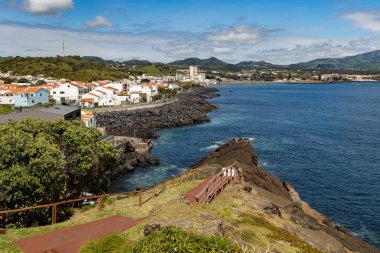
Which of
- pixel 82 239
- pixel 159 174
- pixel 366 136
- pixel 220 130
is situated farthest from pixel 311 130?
pixel 82 239

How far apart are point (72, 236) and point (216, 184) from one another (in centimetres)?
1083

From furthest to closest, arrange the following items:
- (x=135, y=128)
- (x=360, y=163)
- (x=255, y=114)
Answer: (x=255, y=114) → (x=135, y=128) → (x=360, y=163)

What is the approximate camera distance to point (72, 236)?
50.2 feet

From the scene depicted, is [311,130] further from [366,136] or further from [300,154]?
[300,154]

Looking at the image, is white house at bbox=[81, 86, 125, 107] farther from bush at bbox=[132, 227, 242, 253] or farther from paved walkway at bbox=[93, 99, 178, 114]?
bush at bbox=[132, 227, 242, 253]

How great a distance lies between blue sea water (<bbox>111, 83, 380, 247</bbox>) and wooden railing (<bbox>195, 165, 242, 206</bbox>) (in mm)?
15311

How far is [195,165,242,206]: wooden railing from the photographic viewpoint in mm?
20312

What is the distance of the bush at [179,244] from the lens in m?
8.96

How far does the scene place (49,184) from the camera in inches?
798

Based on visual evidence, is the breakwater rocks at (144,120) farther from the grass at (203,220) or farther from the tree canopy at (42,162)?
the grass at (203,220)

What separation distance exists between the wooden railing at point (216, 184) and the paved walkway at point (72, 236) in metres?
4.21

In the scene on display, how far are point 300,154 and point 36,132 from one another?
5155 cm

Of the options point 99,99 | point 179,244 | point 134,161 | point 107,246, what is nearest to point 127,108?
point 99,99

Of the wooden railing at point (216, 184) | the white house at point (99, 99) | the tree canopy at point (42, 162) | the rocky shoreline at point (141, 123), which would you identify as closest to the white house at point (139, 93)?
the white house at point (99, 99)
